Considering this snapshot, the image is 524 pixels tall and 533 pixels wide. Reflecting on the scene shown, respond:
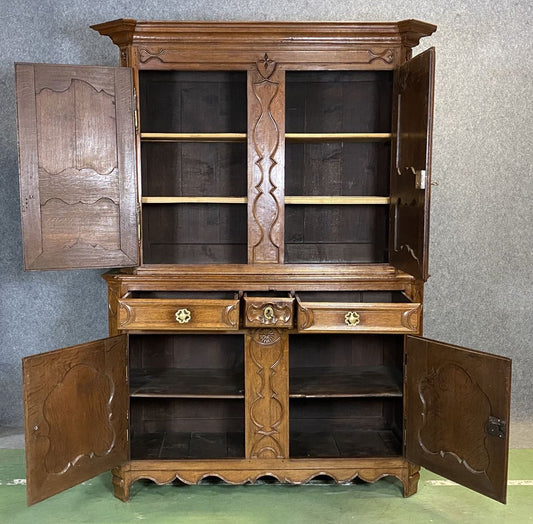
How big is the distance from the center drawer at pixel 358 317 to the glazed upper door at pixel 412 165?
16 centimetres

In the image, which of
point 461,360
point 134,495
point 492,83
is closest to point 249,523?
point 134,495

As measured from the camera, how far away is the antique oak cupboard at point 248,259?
2137 millimetres

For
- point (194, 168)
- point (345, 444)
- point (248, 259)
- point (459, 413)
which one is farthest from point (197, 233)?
point (459, 413)

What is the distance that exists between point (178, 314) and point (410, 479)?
1092 millimetres

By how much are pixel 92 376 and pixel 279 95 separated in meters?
1.24

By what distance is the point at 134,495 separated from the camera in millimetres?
2410

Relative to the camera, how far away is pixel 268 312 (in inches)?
88.7

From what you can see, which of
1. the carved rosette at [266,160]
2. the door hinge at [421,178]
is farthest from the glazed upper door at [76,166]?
the door hinge at [421,178]

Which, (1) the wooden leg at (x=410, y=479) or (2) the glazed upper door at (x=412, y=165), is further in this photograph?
(1) the wooden leg at (x=410, y=479)

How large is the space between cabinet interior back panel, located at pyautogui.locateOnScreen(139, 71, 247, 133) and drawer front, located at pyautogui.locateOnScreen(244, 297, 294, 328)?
0.88 m

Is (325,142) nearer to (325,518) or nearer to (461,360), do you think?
(461,360)

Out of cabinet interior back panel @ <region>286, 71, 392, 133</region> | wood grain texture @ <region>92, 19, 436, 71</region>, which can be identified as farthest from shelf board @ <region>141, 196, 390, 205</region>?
wood grain texture @ <region>92, 19, 436, 71</region>

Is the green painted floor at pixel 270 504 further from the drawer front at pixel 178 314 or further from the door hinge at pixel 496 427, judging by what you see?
the drawer front at pixel 178 314

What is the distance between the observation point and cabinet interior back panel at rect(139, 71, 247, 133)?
2.69 meters
